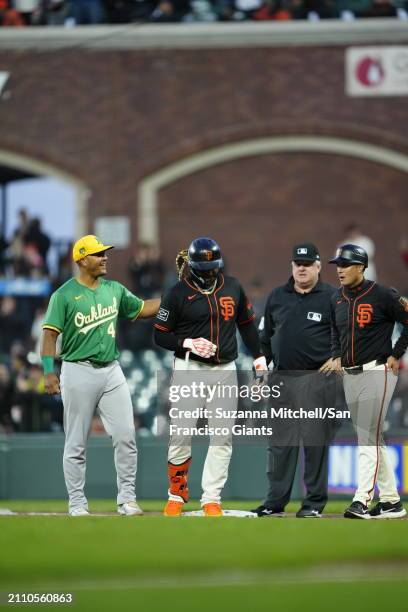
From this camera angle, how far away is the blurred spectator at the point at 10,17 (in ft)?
76.2

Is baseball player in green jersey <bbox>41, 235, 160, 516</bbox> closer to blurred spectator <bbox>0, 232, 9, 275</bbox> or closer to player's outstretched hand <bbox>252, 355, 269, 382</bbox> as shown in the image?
player's outstretched hand <bbox>252, 355, 269, 382</bbox>

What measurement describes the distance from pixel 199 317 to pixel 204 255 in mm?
493

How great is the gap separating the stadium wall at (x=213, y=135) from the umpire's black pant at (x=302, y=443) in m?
13.5

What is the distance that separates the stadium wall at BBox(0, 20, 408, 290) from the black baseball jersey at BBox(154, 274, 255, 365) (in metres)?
13.5

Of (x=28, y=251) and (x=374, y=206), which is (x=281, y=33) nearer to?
(x=374, y=206)

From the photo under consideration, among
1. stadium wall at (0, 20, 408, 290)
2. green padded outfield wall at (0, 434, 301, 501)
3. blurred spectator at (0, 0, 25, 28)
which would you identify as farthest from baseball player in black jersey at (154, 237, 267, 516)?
blurred spectator at (0, 0, 25, 28)

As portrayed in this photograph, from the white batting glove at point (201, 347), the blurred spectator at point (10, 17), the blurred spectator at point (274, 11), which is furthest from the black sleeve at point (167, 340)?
the blurred spectator at point (10, 17)

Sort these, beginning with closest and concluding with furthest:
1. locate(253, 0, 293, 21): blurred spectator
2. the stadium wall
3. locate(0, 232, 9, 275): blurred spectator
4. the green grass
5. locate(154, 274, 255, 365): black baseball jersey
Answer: the green grass
locate(154, 274, 255, 365): black baseball jersey
locate(0, 232, 9, 275): blurred spectator
locate(253, 0, 293, 21): blurred spectator
the stadium wall

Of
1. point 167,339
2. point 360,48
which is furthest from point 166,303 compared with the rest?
point 360,48

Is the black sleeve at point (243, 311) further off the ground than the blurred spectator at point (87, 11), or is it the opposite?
the blurred spectator at point (87, 11)

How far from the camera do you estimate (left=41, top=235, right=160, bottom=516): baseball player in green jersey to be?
9508mm

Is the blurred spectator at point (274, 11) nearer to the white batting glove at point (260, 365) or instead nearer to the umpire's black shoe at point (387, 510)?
the white batting glove at point (260, 365)

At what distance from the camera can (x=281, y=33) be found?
22969 mm

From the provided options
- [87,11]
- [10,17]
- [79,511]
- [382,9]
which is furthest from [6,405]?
[382,9]
